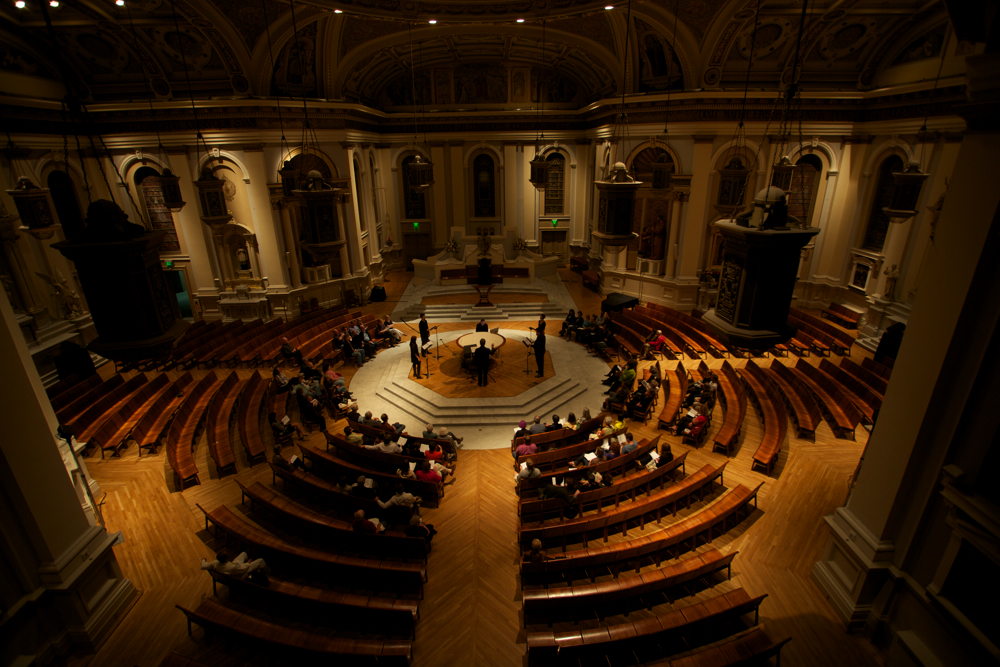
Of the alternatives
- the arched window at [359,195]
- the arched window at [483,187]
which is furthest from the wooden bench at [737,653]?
the arched window at [483,187]

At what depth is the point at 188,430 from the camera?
35.1 feet

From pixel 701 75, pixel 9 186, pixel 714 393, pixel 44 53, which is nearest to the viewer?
pixel 714 393

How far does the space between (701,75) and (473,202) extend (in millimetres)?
12100

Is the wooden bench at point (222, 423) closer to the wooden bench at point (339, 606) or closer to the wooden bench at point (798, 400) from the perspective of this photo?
the wooden bench at point (339, 606)

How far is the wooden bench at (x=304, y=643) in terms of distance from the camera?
19.0 ft

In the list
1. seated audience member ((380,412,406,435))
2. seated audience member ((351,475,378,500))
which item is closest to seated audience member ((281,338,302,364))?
seated audience member ((380,412,406,435))

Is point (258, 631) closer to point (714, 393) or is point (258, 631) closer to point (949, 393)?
point (949, 393)

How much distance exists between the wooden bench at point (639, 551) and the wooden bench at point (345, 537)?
188 centimetres

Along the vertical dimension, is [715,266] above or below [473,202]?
below

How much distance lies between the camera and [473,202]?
976 inches

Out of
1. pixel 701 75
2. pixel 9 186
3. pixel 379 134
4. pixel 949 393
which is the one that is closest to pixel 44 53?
pixel 9 186

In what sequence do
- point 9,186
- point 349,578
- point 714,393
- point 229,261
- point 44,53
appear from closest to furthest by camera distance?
point 349,578 < point 714,393 < point 9,186 < point 44,53 < point 229,261

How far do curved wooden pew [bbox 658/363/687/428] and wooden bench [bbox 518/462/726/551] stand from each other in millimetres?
2079

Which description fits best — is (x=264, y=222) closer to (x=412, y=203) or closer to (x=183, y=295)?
(x=183, y=295)
